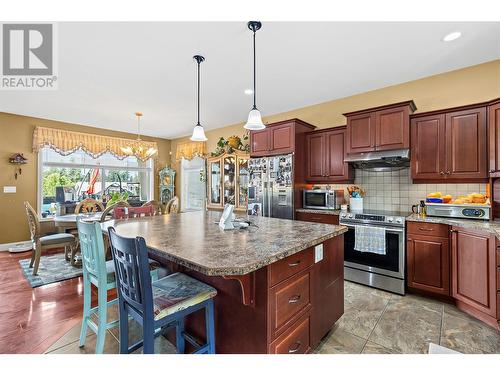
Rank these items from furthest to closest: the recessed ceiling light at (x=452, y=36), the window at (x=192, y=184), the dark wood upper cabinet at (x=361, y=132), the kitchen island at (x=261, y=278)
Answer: the window at (x=192, y=184), the dark wood upper cabinet at (x=361, y=132), the recessed ceiling light at (x=452, y=36), the kitchen island at (x=261, y=278)

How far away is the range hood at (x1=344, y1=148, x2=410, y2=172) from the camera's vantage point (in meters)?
2.95

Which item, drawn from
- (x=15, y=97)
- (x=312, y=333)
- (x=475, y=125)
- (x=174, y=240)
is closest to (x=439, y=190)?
(x=475, y=125)

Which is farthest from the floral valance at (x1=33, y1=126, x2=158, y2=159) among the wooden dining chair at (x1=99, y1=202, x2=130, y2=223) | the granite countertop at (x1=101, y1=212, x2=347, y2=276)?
the granite countertop at (x1=101, y1=212, x2=347, y2=276)

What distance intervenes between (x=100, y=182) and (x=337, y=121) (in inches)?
211

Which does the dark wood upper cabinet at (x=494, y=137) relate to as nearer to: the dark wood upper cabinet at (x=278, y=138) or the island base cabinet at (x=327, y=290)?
the island base cabinet at (x=327, y=290)

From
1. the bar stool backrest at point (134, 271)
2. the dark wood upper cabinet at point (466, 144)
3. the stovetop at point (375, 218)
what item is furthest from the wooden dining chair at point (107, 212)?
the dark wood upper cabinet at point (466, 144)

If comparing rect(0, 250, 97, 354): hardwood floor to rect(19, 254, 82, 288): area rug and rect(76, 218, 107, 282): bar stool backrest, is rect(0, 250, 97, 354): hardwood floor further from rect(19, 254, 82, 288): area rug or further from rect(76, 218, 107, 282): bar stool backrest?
rect(76, 218, 107, 282): bar stool backrest

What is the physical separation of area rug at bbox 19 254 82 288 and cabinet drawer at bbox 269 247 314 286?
3.26 m

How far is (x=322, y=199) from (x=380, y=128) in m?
1.22

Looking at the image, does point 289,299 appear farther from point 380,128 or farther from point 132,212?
point 380,128

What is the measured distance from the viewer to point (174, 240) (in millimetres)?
1591

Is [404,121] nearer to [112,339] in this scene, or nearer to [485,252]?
[485,252]

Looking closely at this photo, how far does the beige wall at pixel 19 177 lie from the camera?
4539 millimetres

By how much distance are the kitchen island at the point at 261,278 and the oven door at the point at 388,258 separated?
3.97ft
